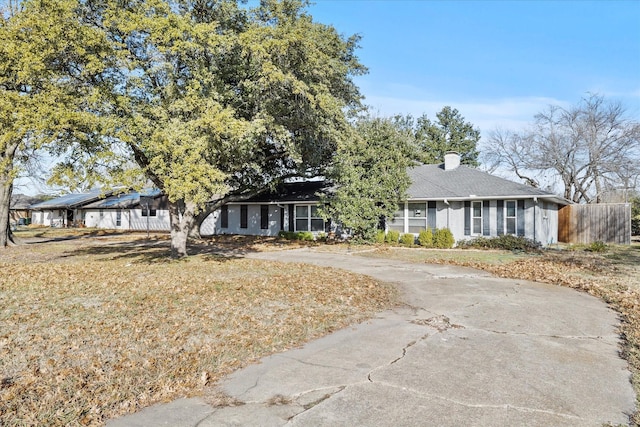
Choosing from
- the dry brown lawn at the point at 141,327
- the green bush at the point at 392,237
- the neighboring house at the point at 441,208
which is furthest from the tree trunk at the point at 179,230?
the green bush at the point at 392,237

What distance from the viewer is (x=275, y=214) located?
1035 inches

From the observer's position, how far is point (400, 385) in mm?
4031

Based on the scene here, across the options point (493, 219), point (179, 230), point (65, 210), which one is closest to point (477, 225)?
point (493, 219)

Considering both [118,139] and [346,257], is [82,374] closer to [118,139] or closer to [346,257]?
[118,139]

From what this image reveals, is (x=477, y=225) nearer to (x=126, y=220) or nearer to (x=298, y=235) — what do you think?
(x=298, y=235)

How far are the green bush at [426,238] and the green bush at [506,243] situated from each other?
1389 millimetres

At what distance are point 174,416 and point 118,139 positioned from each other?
10274 millimetres

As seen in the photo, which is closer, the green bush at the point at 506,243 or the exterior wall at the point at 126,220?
the green bush at the point at 506,243

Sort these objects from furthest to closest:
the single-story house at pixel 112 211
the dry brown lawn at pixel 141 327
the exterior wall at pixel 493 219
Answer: the single-story house at pixel 112 211 → the exterior wall at pixel 493 219 → the dry brown lawn at pixel 141 327

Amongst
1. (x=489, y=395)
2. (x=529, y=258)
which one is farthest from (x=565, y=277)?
(x=489, y=395)

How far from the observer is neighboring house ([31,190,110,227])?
138ft

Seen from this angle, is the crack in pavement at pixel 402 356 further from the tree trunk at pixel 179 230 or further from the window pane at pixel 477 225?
the window pane at pixel 477 225

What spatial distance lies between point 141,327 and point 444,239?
15886 mm

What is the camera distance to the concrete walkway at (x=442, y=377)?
340 cm
